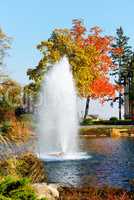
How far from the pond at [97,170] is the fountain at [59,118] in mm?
2977

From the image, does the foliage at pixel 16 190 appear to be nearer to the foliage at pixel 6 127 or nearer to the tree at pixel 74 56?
the foliage at pixel 6 127

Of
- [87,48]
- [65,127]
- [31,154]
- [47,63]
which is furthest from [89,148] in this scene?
[87,48]

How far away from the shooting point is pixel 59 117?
39.5 metres

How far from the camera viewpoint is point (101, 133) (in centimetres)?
5131

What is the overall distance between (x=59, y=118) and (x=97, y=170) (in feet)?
50.8

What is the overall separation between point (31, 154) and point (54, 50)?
41.3m

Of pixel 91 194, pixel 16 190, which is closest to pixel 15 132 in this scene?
pixel 91 194

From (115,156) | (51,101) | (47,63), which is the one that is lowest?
(115,156)

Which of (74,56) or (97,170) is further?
(74,56)

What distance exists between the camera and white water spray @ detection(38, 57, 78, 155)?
1419 inches

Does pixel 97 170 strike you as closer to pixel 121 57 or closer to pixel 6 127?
pixel 6 127

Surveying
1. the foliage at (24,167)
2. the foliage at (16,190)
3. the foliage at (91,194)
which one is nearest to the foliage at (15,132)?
the foliage at (24,167)

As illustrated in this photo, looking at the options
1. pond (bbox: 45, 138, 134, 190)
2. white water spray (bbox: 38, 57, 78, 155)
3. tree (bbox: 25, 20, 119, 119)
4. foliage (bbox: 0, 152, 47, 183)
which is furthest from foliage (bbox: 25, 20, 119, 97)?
foliage (bbox: 0, 152, 47, 183)

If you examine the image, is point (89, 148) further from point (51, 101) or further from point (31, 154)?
point (31, 154)
